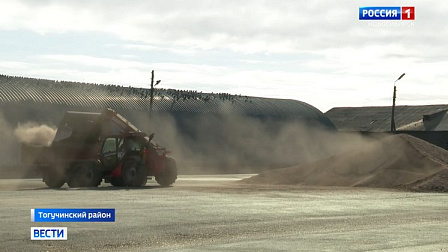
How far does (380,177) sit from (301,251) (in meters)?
21.4

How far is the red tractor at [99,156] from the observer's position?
101 ft

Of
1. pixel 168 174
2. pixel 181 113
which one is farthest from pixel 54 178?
pixel 181 113

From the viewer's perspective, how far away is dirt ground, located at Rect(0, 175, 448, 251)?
555 inches

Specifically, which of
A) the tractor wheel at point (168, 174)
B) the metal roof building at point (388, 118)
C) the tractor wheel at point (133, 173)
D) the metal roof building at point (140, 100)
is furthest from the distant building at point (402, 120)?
the tractor wheel at point (133, 173)

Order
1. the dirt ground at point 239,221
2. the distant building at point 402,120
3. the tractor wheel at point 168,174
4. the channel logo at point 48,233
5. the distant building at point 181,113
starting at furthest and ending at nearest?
1. the distant building at point 402,120
2. the distant building at point 181,113
3. the tractor wheel at point 168,174
4. the channel logo at point 48,233
5. the dirt ground at point 239,221

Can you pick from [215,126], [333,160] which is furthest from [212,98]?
[333,160]

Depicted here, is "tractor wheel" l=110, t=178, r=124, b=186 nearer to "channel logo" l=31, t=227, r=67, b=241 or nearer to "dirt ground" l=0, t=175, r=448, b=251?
"dirt ground" l=0, t=175, r=448, b=251

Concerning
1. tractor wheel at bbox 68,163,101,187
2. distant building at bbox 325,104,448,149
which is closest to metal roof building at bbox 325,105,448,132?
distant building at bbox 325,104,448,149

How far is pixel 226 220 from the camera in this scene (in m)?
18.2

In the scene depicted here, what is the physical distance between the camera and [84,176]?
3064cm

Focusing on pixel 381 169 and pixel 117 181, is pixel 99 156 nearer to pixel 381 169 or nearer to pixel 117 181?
pixel 117 181

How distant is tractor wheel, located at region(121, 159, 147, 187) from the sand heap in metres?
7.13

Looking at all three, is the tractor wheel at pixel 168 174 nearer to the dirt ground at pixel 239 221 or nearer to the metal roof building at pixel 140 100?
the dirt ground at pixel 239 221

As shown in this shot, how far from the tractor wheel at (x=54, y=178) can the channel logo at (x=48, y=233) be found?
1538cm
